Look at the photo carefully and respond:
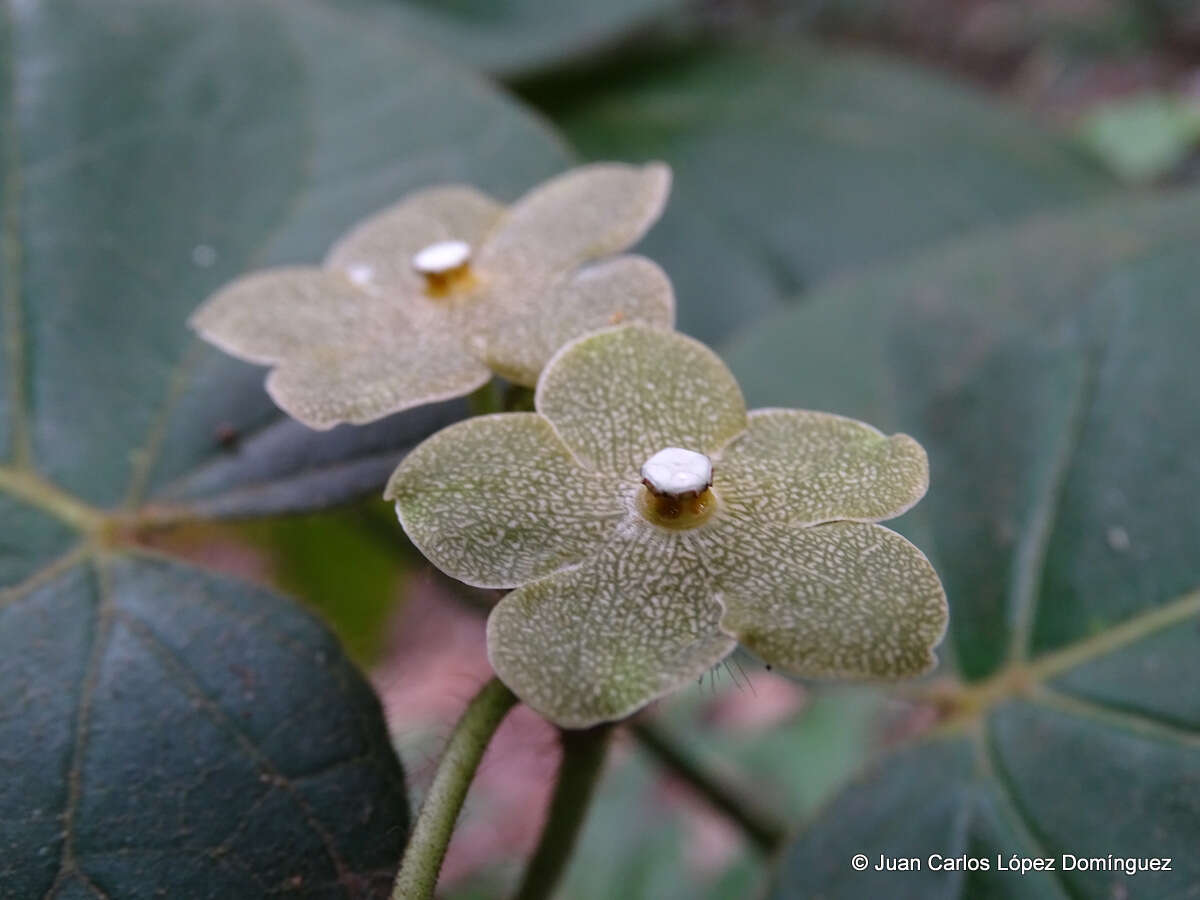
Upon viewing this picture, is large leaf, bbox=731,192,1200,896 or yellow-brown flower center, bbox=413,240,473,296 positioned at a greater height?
yellow-brown flower center, bbox=413,240,473,296

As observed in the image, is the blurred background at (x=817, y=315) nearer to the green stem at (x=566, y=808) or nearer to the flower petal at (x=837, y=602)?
the green stem at (x=566, y=808)

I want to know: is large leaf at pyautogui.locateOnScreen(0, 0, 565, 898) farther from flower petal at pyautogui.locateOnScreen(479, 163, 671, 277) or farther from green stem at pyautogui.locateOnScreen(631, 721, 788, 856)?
green stem at pyautogui.locateOnScreen(631, 721, 788, 856)

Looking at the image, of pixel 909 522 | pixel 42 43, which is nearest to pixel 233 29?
pixel 42 43

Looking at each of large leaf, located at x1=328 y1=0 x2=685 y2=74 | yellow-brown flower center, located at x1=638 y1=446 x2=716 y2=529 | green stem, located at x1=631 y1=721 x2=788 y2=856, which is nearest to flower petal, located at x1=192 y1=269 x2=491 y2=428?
yellow-brown flower center, located at x1=638 y1=446 x2=716 y2=529

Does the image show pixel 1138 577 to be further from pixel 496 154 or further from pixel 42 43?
pixel 42 43


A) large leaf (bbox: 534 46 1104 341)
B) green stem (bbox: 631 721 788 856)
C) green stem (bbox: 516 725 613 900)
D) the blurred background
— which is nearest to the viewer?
green stem (bbox: 516 725 613 900)

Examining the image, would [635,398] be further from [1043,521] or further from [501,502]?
[1043,521]
